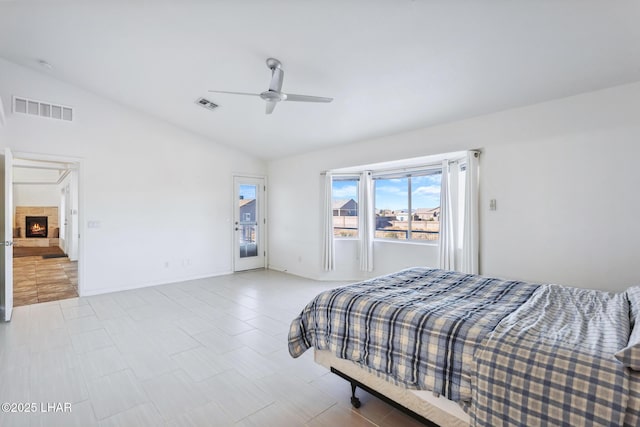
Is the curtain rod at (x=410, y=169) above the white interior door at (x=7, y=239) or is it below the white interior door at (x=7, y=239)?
above

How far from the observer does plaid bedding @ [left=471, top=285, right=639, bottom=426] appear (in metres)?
1.17

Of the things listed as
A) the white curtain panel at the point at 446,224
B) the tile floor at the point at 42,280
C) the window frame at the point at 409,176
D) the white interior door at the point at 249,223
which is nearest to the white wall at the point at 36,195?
the tile floor at the point at 42,280

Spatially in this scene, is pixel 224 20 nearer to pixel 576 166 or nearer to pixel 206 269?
pixel 576 166

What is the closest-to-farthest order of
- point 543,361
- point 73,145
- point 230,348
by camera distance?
1. point 543,361
2. point 230,348
3. point 73,145

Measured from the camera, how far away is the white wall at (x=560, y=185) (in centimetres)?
283

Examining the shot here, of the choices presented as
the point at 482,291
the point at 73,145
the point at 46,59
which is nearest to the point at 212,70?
the point at 46,59

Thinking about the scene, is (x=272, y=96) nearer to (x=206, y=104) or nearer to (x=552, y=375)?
(x=206, y=104)

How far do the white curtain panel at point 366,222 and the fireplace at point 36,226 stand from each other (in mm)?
11168

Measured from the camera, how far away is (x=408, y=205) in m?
5.38

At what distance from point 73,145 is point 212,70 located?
288cm

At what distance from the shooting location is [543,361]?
1299 mm

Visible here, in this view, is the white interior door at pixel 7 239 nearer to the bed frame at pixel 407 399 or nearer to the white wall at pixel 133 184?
the white wall at pixel 133 184

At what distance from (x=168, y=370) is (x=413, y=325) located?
215cm

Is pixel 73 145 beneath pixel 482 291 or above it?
above
